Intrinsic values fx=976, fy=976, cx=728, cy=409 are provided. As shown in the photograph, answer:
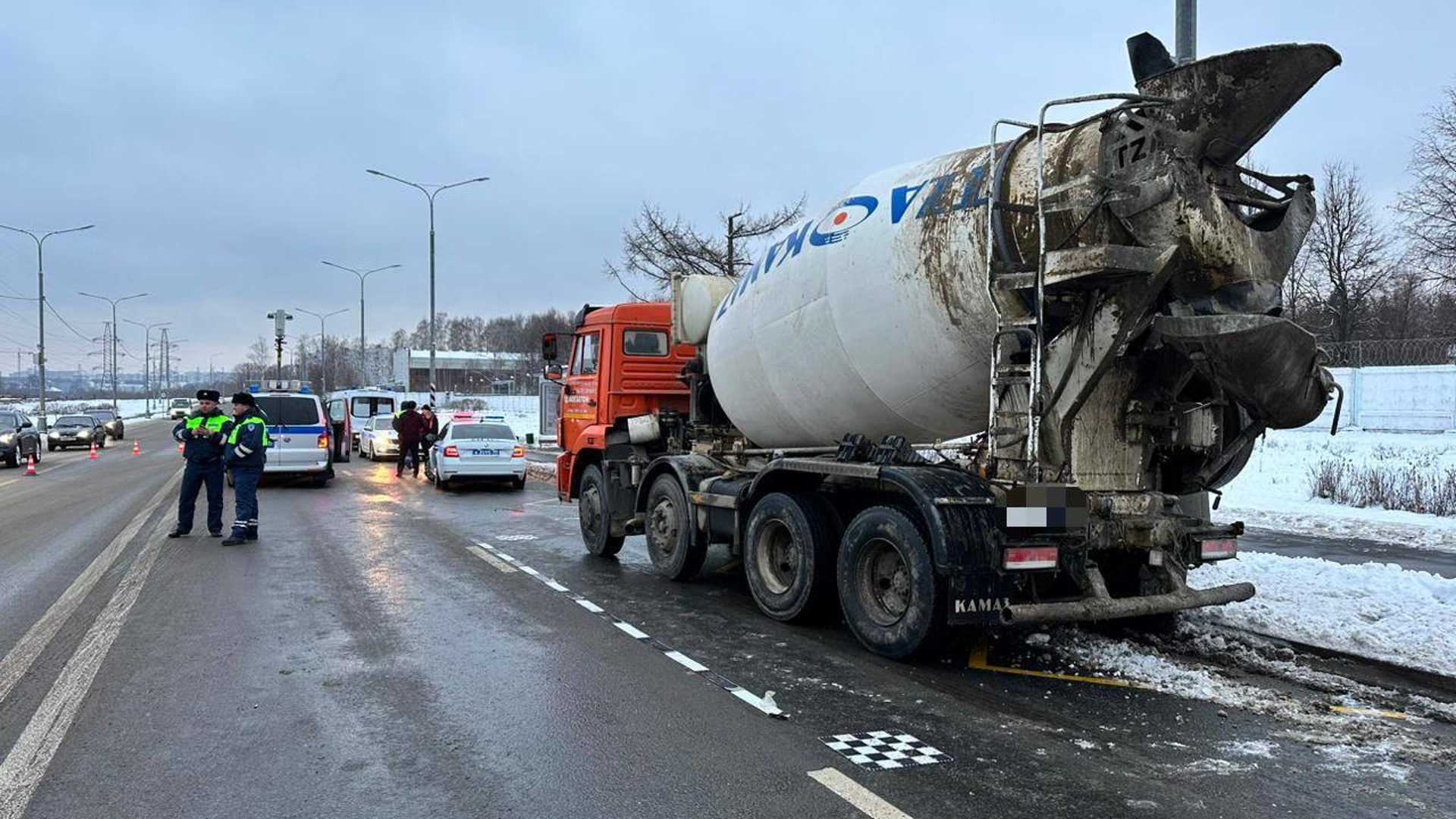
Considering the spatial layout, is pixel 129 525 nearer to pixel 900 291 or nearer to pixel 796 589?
pixel 796 589

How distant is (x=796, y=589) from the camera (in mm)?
7000

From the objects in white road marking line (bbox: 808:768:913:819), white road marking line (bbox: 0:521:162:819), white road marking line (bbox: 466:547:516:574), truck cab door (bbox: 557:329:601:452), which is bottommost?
white road marking line (bbox: 466:547:516:574)

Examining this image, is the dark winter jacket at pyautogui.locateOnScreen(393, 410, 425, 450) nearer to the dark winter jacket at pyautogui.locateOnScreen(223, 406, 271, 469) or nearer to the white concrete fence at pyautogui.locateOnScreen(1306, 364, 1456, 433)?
the dark winter jacket at pyautogui.locateOnScreen(223, 406, 271, 469)

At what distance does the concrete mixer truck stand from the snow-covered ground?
7041mm

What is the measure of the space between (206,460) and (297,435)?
7.49m

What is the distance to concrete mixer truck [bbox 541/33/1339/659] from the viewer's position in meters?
5.37

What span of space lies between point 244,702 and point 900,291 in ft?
14.8

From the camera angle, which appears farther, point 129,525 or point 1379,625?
point 129,525

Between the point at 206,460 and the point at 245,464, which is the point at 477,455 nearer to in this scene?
the point at 206,460

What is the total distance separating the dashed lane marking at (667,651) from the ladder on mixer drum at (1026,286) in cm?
196

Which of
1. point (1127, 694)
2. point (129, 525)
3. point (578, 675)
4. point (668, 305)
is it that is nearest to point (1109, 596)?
point (1127, 694)

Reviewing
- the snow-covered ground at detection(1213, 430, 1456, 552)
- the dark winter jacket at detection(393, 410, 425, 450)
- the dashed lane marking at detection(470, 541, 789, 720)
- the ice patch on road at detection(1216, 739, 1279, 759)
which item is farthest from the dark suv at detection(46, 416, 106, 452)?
the ice patch on road at detection(1216, 739, 1279, 759)

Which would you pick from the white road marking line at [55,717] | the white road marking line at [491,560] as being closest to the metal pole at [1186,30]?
the white road marking line at [491,560]

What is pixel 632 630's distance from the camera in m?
6.92
